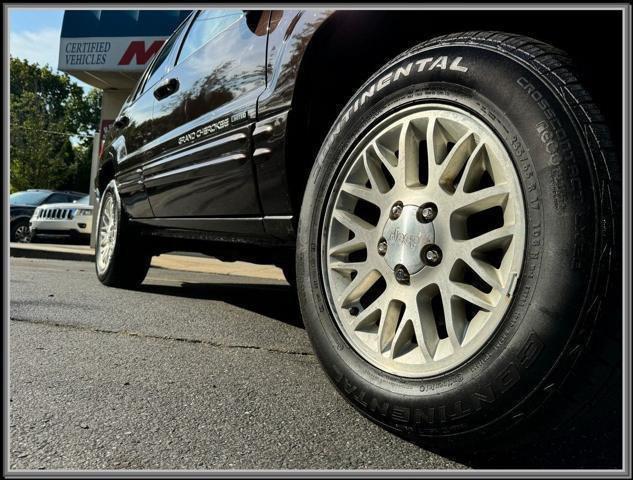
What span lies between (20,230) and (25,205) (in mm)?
624

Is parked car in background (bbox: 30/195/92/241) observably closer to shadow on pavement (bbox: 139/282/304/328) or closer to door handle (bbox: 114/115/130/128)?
shadow on pavement (bbox: 139/282/304/328)

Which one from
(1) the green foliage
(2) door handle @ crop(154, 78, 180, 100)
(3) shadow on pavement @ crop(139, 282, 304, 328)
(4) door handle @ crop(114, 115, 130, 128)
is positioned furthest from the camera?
(1) the green foliage

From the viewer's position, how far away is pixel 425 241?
1366 millimetres

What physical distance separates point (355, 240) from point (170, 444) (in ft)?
2.40

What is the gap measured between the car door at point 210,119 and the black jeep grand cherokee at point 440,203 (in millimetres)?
20

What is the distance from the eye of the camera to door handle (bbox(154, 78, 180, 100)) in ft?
9.63

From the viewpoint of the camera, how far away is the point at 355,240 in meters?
1.57

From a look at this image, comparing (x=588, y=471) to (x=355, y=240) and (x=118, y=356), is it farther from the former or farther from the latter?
(x=118, y=356)

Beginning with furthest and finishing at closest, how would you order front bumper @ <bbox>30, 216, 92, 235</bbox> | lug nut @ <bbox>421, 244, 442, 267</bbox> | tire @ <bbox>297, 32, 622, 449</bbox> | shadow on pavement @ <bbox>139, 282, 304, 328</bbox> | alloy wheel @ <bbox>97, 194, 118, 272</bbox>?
front bumper @ <bbox>30, 216, 92, 235</bbox>, alloy wheel @ <bbox>97, 194, 118, 272</bbox>, shadow on pavement @ <bbox>139, 282, 304, 328</bbox>, lug nut @ <bbox>421, 244, 442, 267</bbox>, tire @ <bbox>297, 32, 622, 449</bbox>

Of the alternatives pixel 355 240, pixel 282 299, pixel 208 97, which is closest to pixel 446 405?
pixel 355 240

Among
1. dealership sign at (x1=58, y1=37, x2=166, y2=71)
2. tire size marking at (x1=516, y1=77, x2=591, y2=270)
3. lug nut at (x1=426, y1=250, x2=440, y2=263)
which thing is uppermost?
dealership sign at (x1=58, y1=37, x2=166, y2=71)

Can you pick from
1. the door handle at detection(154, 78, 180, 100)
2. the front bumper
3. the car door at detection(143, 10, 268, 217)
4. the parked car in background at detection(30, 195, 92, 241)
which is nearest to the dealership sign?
the parked car in background at detection(30, 195, 92, 241)

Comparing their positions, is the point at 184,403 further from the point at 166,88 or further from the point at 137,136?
the point at 137,136

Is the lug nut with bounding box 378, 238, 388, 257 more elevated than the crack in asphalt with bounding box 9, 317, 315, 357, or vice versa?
the lug nut with bounding box 378, 238, 388, 257
